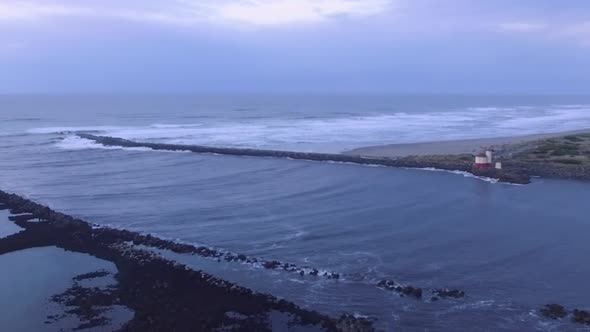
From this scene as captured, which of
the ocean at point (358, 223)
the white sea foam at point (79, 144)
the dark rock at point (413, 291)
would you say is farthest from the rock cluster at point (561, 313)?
the white sea foam at point (79, 144)

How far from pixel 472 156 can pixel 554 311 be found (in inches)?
747

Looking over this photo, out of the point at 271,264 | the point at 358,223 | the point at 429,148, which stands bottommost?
the point at 271,264

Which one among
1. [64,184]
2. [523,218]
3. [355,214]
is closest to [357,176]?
[355,214]

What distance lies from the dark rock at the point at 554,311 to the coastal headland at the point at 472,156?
42.7 ft

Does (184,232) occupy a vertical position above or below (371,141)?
below

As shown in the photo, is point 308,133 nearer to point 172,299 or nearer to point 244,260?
point 244,260

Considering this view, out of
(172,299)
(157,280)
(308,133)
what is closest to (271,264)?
(157,280)

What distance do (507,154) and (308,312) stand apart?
21.2 metres

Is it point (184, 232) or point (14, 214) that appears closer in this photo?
point (184, 232)

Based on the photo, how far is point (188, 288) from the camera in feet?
38.0

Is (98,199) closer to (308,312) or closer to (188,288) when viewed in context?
(188,288)

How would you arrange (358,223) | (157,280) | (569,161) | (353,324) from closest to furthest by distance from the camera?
(353,324) < (157,280) < (358,223) < (569,161)

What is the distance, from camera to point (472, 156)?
2856 centimetres

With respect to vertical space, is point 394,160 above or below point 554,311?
above
